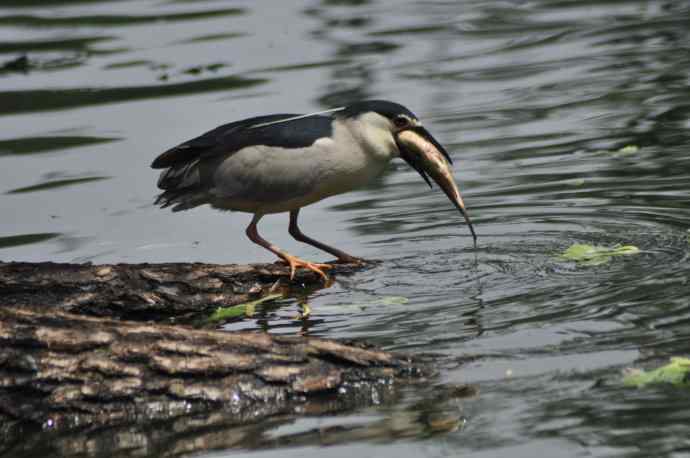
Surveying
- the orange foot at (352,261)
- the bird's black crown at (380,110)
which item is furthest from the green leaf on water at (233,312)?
the bird's black crown at (380,110)

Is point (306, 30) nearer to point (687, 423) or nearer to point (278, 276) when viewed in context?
point (278, 276)

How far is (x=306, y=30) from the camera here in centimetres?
1756

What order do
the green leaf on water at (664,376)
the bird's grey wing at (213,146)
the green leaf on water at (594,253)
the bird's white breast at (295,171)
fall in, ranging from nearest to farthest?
the green leaf on water at (664,376) < the green leaf on water at (594,253) < the bird's white breast at (295,171) < the bird's grey wing at (213,146)

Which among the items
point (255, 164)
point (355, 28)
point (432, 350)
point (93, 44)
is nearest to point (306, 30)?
point (355, 28)

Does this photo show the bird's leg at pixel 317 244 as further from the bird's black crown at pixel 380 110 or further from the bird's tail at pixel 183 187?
the bird's black crown at pixel 380 110

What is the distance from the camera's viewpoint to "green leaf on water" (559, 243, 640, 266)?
805 centimetres

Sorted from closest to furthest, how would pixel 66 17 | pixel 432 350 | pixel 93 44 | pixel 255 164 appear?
pixel 432 350
pixel 255 164
pixel 93 44
pixel 66 17

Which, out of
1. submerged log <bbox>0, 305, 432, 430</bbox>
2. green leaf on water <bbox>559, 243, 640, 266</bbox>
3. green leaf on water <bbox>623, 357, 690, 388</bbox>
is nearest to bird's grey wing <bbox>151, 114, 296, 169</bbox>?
green leaf on water <bbox>559, 243, 640, 266</bbox>

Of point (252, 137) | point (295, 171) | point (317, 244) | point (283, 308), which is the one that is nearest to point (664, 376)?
point (283, 308)

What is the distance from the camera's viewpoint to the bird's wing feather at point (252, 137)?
8.42 m

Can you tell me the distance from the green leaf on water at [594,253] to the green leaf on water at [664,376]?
2.19 m

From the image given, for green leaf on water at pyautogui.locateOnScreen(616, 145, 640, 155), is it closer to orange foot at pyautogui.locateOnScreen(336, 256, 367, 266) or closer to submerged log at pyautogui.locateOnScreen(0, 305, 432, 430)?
orange foot at pyautogui.locateOnScreen(336, 256, 367, 266)

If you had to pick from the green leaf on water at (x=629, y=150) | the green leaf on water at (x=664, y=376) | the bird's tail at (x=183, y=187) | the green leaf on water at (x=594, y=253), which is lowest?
the green leaf on water at (x=629, y=150)

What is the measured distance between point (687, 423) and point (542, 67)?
10.2 metres
